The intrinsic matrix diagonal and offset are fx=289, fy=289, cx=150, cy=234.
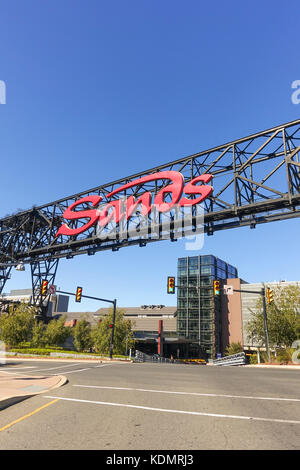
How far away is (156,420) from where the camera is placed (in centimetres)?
599

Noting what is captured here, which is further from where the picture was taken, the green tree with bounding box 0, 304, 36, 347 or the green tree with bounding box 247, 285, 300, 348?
the green tree with bounding box 0, 304, 36, 347

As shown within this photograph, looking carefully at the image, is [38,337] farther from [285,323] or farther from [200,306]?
[200,306]

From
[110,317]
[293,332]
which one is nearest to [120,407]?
[293,332]

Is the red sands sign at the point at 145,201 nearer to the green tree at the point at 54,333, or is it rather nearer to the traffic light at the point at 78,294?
the traffic light at the point at 78,294

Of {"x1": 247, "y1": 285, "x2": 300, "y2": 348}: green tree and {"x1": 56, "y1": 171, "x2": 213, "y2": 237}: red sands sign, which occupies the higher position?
{"x1": 56, "y1": 171, "x2": 213, "y2": 237}: red sands sign

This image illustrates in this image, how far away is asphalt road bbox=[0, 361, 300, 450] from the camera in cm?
465

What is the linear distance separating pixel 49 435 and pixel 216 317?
75285 millimetres

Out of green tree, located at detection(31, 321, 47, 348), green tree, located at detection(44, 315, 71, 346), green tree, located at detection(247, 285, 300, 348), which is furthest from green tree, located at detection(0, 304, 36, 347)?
green tree, located at detection(247, 285, 300, 348)

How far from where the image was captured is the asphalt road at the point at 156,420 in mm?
4652

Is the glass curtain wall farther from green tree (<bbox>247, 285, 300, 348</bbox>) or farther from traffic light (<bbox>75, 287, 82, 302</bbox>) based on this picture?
traffic light (<bbox>75, 287, 82, 302</bbox>)

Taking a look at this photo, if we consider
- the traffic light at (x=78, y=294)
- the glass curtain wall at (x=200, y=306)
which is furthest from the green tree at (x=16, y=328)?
the glass curtain wall at (x=200, y=306)

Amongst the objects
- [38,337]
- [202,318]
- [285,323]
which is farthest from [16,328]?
[202,318]

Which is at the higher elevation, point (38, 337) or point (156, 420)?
point (156, 420)
